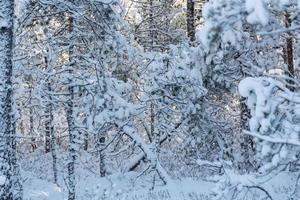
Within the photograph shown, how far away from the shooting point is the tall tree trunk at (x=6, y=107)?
25.4 feet

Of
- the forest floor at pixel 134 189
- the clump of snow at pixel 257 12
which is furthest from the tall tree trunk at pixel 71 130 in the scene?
the clump of snow at pixel 257 12

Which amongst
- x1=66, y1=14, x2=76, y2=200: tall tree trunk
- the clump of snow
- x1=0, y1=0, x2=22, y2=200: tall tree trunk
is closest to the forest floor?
x1=66, y1=14, x2=76, y2=200: tall tree trunk

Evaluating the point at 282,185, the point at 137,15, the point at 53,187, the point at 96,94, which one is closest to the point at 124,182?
the point at 53,187

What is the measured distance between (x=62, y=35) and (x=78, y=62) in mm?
815

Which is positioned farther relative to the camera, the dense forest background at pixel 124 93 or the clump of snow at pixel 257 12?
the dense forest background at pixel 124 93

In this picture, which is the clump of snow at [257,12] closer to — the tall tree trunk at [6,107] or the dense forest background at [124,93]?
the dense forest background at [124,93]

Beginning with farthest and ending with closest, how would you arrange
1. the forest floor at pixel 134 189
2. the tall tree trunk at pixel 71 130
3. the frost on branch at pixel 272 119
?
the tall tree trunk at pixel 71 130 → the forest floor at pixel 134 189 → the frost on branch at pixel 272 119

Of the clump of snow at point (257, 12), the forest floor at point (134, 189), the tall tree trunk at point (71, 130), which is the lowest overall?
the forest floor at point (134, 189)

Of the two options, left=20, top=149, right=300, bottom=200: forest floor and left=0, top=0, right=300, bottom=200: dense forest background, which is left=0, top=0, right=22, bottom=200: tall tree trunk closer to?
left=0, top=0, right=300, bottom=200: dense forest background

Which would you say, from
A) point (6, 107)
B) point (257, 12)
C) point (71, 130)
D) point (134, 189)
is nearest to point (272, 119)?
point (257, 12)

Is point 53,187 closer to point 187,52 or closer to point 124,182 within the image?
point 124,182

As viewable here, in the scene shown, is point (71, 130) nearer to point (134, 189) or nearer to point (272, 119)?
point (134, 189)

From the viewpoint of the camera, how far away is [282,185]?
37.7ft

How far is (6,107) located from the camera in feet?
25.7
